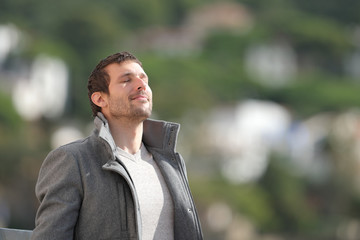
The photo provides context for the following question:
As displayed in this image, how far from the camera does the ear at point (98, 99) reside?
218cm

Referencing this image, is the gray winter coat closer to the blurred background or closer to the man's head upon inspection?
the man's head

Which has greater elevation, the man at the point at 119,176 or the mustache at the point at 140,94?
the mustache at the point at 140,94

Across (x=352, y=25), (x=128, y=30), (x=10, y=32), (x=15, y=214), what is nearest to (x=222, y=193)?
(x=15, y=214)

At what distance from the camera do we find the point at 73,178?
6.66ft

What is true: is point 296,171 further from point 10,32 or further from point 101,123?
point 101,123

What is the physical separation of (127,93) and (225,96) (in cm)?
5675

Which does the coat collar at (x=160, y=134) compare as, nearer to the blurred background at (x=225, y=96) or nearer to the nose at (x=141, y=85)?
the nose at (x=141, y=85)

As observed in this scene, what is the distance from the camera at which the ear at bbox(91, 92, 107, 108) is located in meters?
2.18

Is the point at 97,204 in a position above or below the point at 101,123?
below

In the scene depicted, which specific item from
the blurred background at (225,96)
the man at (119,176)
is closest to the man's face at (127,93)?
the man at (119,176)

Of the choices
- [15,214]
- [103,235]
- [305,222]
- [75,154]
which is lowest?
[305,222]

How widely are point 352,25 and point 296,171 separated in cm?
3795

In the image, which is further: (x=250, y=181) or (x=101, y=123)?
(x=250, y=181)

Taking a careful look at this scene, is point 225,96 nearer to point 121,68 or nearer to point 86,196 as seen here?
point 121,68
